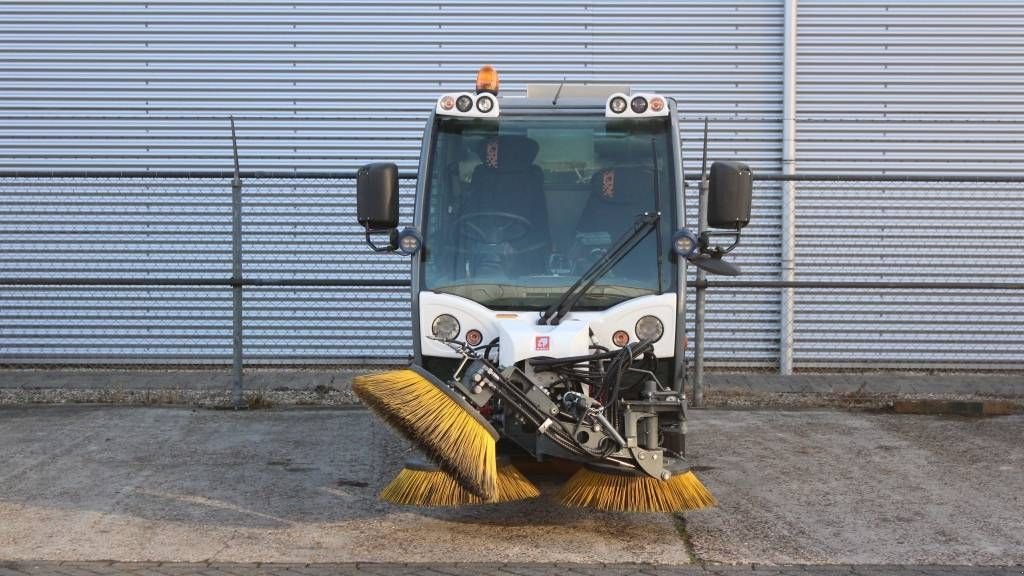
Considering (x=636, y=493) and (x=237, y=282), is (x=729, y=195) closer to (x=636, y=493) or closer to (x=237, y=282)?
(x=636, y=493)

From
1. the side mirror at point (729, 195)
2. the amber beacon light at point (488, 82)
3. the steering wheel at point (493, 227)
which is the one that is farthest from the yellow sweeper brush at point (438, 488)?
the amber beacon light at point (488, 82)

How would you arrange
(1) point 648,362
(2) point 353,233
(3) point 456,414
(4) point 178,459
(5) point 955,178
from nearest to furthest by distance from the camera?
1. (3) point 456,414
2. (1) point 648,362
3. (4) point 178,459
4. (5) point 955,178
5. (2) point 353,233

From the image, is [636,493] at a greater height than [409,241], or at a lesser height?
lesser

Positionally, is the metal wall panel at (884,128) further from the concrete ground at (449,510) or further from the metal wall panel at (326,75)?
the concrete ground at (449,510)

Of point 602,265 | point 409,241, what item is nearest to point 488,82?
point 409,241

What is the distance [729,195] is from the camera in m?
6.68

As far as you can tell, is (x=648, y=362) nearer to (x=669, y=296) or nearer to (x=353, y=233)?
(x=669, y=296)

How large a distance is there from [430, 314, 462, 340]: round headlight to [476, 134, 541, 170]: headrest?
1.00 m

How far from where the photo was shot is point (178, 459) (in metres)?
8.34

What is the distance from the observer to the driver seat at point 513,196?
686 centimetres

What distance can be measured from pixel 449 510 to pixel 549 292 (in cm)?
150

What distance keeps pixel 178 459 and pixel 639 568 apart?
3805mm

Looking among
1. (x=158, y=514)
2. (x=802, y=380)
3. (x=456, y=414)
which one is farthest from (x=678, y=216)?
(x=802, y=380)

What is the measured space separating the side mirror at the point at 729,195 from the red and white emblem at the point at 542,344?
49.8 inches
